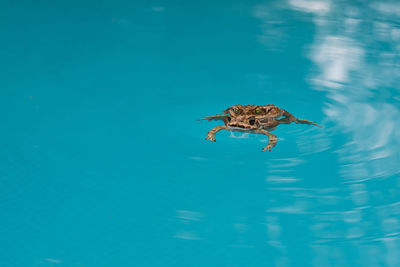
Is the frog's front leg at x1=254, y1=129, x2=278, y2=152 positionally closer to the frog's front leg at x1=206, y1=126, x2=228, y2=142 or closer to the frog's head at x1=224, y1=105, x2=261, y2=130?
the frog's head at x1=224, y1=105, x2=261, y2=130

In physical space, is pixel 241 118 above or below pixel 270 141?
above

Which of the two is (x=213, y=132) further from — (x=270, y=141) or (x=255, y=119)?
(x=270, y=141)

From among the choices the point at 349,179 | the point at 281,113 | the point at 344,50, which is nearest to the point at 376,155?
the point at 349,179

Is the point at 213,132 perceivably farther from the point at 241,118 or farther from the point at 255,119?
the point at 255,119

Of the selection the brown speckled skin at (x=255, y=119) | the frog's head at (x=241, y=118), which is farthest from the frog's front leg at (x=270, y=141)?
the frog's head at (x=241, y=118)

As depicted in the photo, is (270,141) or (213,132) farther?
(213,132)

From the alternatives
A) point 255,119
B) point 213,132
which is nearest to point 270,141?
point 255,119

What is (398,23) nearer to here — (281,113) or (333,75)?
(333,75)

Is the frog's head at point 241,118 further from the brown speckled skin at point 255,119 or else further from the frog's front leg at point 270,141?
the frog's front leg at point 270,141
